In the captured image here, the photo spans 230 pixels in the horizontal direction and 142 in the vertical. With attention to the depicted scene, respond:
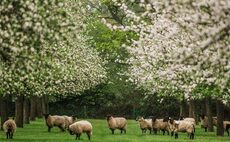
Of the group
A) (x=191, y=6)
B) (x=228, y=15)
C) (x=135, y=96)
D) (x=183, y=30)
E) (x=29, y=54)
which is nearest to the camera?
(x=228, y=15)

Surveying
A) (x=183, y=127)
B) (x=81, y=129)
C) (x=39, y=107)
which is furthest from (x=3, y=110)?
(x=39, y=107)

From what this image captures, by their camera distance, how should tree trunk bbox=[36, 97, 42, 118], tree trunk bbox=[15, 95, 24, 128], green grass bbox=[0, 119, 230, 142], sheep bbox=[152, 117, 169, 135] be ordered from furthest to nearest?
tree trunk bbox=[36, 97, 42, 118]
tree trunk bbox=[15, 95, 24, 128]
sheep bbox=[152, 117, 169, 135]
green grass bbox=[0, 119, 230, 142]

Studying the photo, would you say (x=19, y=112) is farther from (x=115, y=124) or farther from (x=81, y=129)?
(x=81, y=129)

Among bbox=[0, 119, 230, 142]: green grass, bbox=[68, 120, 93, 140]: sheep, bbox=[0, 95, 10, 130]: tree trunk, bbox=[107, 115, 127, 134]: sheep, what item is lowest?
bbox=[0, 119, 230, 142]: green grass

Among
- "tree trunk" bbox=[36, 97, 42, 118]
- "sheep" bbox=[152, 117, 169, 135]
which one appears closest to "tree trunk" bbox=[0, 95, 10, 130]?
"sheep" bbox=[152, 117, 169, 135]

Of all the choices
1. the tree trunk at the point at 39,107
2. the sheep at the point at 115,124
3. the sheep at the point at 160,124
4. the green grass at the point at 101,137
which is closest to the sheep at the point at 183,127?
the green grass at the point at 101,137

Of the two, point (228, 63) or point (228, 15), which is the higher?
point (228, 15)

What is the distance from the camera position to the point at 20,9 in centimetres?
1452

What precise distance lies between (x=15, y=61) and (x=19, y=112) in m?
33.6

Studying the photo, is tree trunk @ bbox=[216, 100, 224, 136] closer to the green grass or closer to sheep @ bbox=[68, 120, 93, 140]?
the green grass

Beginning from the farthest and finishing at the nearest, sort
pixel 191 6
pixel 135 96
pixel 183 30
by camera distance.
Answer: pixel 135 96, pixel 183 30, pixel 191 6

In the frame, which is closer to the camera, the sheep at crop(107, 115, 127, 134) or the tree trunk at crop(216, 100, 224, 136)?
the tree trunk at crop(216, 100, 224, 136)

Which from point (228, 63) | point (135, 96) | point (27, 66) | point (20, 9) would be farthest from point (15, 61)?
point (135, 96)

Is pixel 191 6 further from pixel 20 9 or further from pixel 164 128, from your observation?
pixel 164 128
